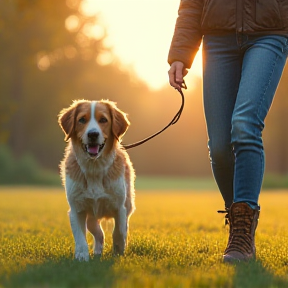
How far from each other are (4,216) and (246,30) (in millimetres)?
7399

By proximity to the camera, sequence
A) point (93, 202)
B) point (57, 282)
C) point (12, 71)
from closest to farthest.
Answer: point (57, 282) → point (93, 202) → point (12, 71)

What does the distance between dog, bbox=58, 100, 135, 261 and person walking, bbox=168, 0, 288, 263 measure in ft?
2.44

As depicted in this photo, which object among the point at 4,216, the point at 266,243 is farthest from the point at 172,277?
the point at 4,216

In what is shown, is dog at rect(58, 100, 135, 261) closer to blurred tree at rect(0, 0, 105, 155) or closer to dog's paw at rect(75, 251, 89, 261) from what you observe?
dog's paw at rect(75, 251, 89, 261)

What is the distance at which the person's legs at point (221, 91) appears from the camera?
468cm

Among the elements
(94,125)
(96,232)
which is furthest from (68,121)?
(96,232)

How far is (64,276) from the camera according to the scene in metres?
3.43

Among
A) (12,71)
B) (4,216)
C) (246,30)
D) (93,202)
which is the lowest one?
(4,216)

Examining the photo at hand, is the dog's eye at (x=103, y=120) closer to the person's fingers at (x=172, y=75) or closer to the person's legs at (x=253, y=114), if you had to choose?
the person's fingers at (x=172, y=75)

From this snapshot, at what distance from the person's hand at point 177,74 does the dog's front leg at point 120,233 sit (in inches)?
46.3

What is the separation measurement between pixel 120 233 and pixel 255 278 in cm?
193

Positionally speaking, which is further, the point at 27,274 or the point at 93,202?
the point at 93,202

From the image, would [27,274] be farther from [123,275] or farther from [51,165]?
[51,165]

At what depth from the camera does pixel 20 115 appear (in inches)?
1449
